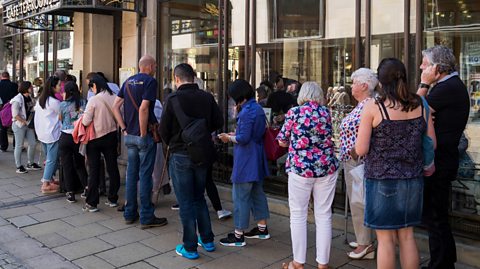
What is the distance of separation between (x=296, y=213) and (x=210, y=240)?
1128 millimetres

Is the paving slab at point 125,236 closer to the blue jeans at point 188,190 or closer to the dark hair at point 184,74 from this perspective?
the blue jeans at point 188,190

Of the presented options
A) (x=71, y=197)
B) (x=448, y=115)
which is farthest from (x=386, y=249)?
(x=71, y=197)

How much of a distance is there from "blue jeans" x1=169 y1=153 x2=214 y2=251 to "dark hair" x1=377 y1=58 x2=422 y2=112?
1.93m

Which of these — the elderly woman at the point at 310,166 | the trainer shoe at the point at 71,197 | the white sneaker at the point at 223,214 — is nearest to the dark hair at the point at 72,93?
the trainer shoe at the point at 71,197

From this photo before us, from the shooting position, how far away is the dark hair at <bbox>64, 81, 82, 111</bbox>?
267 inches

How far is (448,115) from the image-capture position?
3.86m

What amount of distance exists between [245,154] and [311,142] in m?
1.04

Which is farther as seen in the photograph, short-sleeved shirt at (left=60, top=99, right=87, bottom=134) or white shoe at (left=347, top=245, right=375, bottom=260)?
short-sleeved shirt at (left=60, top=99, right=87, bottom=134)

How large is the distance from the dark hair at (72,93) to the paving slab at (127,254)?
2.69 meters

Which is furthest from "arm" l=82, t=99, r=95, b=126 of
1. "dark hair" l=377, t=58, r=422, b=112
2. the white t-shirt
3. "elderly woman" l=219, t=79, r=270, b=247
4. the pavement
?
"dark hair" l=377, t=58, r=422, b=112

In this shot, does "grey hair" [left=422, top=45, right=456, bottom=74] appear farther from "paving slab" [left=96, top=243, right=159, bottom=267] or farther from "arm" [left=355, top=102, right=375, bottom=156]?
"paving slab" [left=96, top=243, right=159, bottom=267]

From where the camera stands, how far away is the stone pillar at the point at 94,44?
973 cm

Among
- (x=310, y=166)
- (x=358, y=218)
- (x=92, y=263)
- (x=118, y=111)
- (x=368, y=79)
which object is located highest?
(x=368, y=79)

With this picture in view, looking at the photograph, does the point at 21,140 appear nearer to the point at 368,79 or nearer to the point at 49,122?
the point at 49,122
